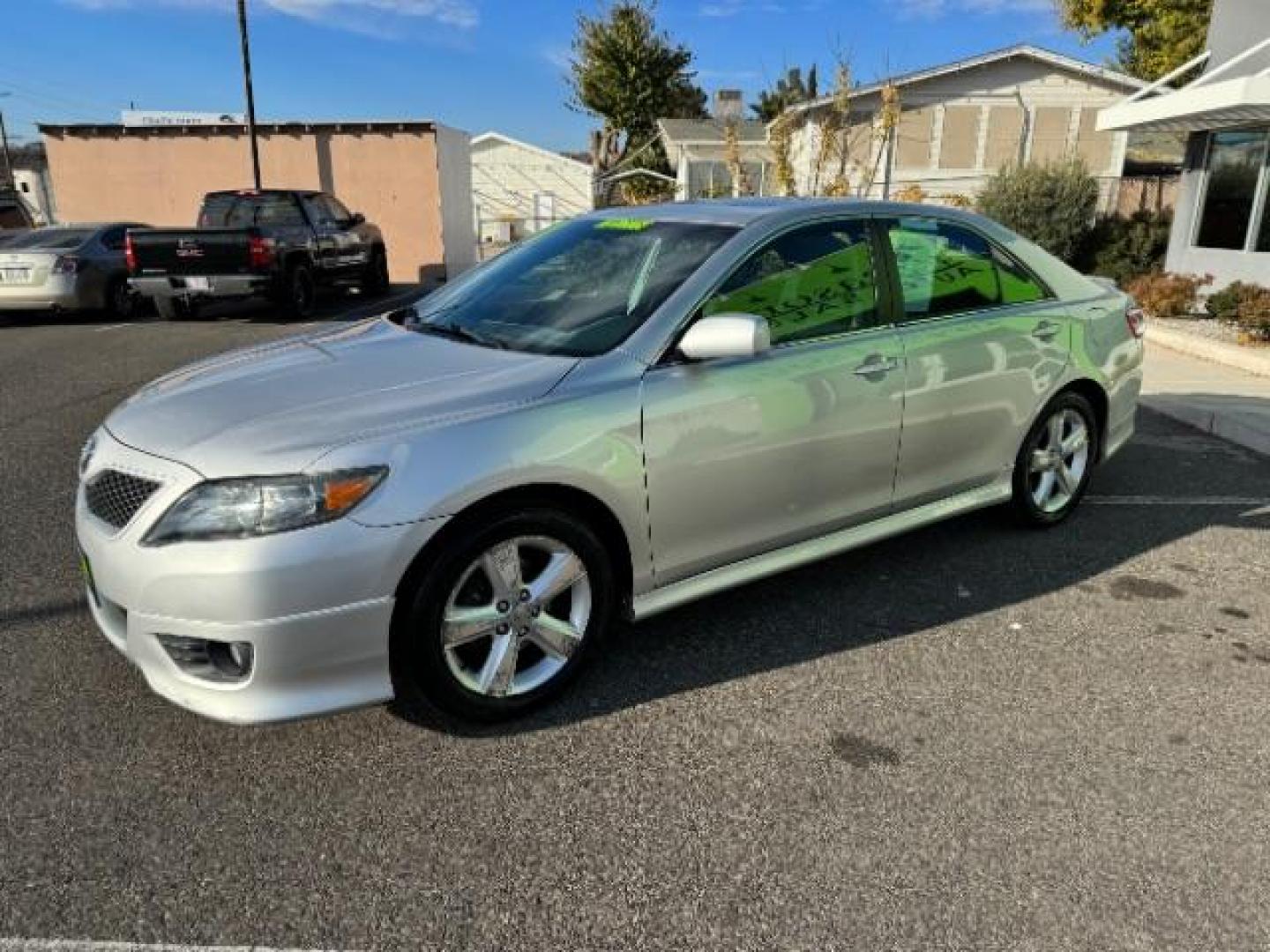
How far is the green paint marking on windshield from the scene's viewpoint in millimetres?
3765

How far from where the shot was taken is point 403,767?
8.91 ft

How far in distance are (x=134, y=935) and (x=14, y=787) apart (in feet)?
2.63

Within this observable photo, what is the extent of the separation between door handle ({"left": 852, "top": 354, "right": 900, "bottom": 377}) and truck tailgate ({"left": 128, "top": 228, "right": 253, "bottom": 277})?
1020 cm

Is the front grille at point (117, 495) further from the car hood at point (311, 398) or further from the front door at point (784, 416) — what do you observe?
the front door at point (784, 416)

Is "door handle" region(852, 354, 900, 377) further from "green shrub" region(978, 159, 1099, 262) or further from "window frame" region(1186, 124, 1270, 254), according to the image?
"green shrub" region(978, 159, 1099, 262)

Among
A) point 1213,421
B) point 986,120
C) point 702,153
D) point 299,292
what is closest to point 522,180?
point 702,153

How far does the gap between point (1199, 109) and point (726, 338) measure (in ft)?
37.9

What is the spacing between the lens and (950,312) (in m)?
3.95

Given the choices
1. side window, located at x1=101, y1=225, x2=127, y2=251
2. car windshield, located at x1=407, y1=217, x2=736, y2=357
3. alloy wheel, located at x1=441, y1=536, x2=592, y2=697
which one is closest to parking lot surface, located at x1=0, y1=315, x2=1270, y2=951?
alloy wheel, located at x1=441, y1=536, x2=592, y2=697

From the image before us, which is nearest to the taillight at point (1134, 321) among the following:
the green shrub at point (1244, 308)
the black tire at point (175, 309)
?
the green shrub at point (1244, 308)

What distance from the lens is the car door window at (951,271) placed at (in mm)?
3854

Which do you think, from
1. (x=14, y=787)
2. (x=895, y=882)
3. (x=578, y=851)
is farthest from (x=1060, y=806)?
(x=14, y=787)

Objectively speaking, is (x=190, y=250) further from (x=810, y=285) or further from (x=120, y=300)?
(x=810, y=285)

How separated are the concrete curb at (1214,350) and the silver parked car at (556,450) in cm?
576
